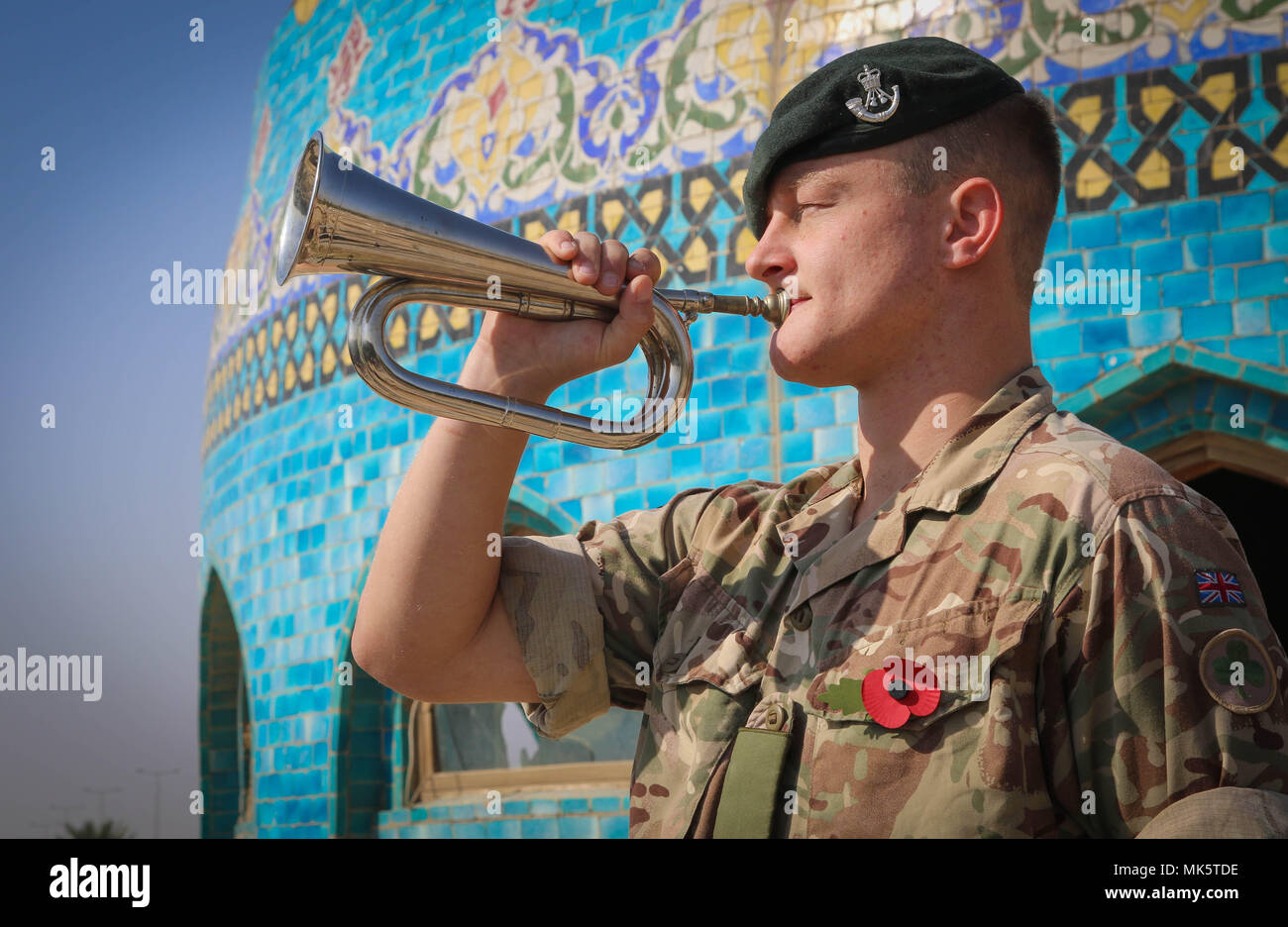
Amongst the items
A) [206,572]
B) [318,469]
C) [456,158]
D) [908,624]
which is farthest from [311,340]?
[908,624]

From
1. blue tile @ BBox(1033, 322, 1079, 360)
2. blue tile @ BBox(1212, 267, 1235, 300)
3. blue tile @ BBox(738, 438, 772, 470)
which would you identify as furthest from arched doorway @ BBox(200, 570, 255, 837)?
blue tile @ BBox(1212, 267, 1235, 300)

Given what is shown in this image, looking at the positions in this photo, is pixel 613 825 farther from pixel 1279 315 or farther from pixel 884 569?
pixel 884 569

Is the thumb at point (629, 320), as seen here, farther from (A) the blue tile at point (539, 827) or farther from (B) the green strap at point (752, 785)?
(A) the blue tile at point (539, 827)

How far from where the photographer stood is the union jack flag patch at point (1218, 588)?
67.9 inches

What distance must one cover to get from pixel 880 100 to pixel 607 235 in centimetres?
415

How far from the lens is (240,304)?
8.37 meters

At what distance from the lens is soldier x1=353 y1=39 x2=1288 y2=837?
1747 mm

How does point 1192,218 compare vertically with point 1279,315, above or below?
above

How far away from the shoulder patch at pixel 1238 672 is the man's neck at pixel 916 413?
0.61 m

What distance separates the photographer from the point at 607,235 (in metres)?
6.29

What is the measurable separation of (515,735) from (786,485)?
469 cm

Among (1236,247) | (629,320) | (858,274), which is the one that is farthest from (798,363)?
(1236,247)

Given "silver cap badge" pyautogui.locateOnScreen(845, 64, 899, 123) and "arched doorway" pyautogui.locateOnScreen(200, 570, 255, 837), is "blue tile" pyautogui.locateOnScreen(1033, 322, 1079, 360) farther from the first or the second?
"arched doorway" pyautogui.locateOnScreen(200, 570, 255, 837)

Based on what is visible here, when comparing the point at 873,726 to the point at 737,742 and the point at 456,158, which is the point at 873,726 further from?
the point at 456,158
